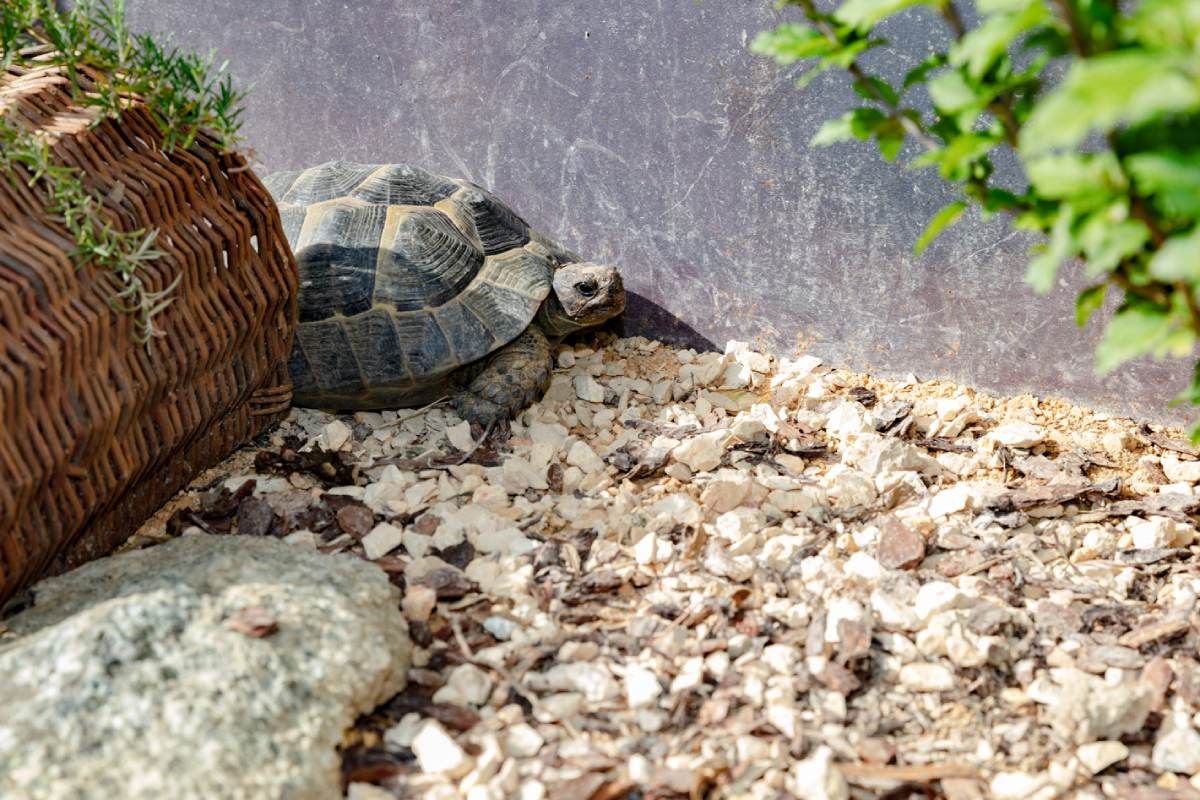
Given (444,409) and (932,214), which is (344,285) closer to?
(444,409)

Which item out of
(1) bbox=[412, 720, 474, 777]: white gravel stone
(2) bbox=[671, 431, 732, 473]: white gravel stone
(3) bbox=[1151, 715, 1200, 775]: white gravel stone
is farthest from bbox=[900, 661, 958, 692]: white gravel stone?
(2) bbox=[671, 431, 732, 473]: white gravel stone

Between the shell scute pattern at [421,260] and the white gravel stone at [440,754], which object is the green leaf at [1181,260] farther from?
the shell scute pattern at [421,260]

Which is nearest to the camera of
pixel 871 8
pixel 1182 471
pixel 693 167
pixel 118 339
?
pixel 871 8

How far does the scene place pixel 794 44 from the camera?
1729mm

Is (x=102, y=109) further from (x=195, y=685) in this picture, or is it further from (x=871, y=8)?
(x=871, y=8)

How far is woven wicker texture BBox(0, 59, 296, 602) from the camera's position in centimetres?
231

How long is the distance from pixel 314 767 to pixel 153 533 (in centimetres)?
123

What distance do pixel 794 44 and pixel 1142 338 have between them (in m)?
0.70

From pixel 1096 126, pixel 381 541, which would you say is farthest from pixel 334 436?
pixel 1096 126

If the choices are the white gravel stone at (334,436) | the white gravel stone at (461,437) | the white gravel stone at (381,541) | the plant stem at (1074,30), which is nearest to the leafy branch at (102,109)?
→ the white gravel stone at (381,541)

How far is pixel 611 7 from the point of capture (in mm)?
3662

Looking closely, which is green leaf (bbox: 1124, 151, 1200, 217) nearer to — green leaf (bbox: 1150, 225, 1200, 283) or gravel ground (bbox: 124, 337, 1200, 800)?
green leaf (bbox: 1150, 225, 1200, 283)

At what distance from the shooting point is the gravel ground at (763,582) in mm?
2080

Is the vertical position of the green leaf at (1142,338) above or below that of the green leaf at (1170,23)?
below
